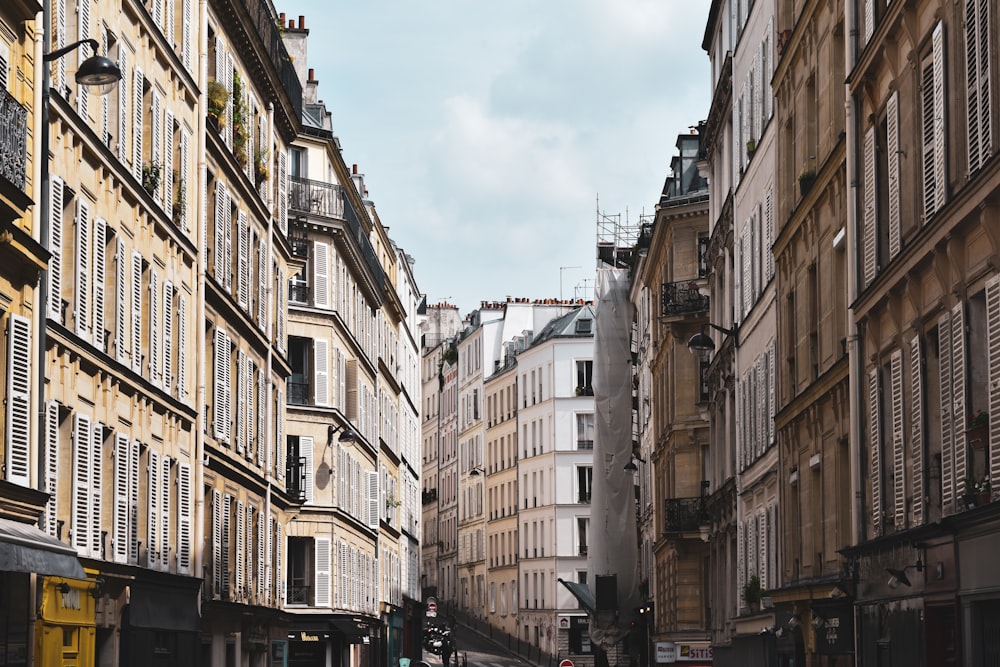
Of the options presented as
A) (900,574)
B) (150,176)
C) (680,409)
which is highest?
(150,176)

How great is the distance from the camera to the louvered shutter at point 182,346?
32.3 meters

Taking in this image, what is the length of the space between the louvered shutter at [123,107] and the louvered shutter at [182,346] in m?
4.44

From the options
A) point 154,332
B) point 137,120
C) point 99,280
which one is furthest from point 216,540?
point 99,280

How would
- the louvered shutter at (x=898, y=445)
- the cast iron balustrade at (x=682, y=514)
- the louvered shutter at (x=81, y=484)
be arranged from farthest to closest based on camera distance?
1. the cast iron balustrade at (x=682, y=514)
2. the louvered shutter at (x=81, y=484)
3. the louvered shutter at (x=898, y=445)

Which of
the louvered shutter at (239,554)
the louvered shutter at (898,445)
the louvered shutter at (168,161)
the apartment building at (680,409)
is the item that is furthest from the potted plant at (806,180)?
the apartment building at (680,409)

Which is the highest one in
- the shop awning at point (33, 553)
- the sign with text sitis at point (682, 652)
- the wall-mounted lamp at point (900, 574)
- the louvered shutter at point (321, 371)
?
the louvered shutter at point (321, 371)

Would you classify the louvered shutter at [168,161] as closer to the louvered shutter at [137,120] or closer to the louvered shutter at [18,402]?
the louvered shutter at [137,120]

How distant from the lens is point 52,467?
941 inches

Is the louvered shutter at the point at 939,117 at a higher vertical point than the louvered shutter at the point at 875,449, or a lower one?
higher

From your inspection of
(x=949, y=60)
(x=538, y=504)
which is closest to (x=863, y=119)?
(x=949, y=60)

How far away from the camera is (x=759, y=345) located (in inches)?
1522

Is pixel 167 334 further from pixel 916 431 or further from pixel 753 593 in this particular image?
pixel 916 431

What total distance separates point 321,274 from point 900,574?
→ 3716cm

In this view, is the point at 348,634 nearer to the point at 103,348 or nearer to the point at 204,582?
the point at 204,582
